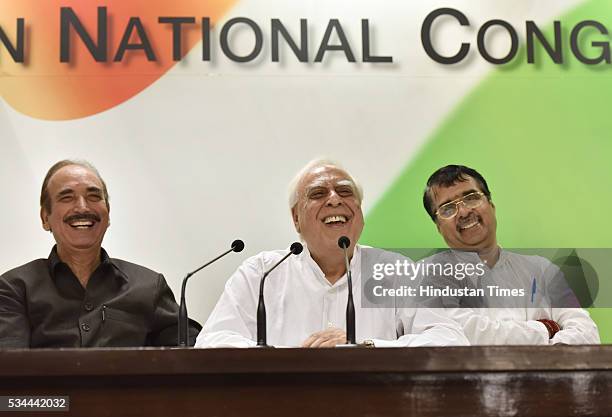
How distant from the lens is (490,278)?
3.00 m

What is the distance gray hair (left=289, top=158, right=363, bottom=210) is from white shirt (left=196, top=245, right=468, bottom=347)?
228mm

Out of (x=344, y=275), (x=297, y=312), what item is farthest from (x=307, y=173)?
(x=297, y=312)

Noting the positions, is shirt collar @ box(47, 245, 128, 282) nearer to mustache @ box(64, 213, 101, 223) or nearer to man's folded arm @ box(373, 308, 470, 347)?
mustache @ box(64, 213, 101, 223)

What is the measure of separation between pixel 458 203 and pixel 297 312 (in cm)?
77

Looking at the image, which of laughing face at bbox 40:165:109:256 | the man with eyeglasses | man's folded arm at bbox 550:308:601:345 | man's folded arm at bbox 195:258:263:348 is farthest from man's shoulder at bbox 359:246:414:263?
laughing face at bbox 40:165:109:256

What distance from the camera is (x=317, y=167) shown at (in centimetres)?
334

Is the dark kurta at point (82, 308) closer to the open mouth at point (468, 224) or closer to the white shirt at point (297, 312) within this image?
the white shirt at point (297, 312)

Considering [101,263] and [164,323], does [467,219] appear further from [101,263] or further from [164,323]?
[101,263]

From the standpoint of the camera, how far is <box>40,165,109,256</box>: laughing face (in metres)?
3.19

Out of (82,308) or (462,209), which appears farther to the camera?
(462,209)

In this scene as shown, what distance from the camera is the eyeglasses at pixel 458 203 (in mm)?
3289

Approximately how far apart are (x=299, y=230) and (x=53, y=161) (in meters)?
1.03

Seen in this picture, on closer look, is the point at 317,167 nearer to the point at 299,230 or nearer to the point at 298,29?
the point at 299,230

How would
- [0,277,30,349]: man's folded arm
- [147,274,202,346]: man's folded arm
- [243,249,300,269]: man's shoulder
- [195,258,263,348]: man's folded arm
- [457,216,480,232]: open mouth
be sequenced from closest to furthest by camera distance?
1. [0,277,30,349]: man's folded arm
2. [195,258,263,348]: man's folded arm
3. [147,274,202,346]: man's folded arm
4. [243,249,300,269]: man's shoulder
5. [457,216,480,232]: open mouth
